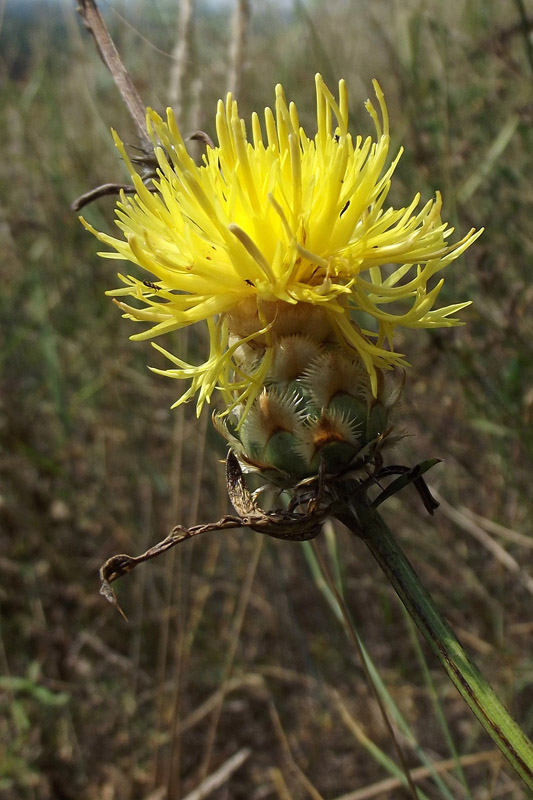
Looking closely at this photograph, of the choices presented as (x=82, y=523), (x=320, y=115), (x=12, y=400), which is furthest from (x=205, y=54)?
(x=320, y=115)

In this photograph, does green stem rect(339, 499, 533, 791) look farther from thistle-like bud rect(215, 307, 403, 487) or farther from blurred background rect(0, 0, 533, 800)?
blurred background rect(0, 0, 533, 800)

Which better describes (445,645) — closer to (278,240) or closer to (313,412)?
(313,412)

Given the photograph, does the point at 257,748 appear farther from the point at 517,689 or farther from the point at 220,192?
the point at 220,192

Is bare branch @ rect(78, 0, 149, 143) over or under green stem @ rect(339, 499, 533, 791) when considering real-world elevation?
over

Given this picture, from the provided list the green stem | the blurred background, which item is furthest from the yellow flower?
the blurred background

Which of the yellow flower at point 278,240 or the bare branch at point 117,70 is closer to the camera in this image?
the yellow flower at point 278,240

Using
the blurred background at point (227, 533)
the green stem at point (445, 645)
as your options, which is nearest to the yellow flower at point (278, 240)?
the green stem at point (445, 645)

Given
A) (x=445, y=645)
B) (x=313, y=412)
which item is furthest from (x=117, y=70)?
(x=445, y=645)

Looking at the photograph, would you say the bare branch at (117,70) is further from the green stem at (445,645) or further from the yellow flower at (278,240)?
the green stem at (445,645)
